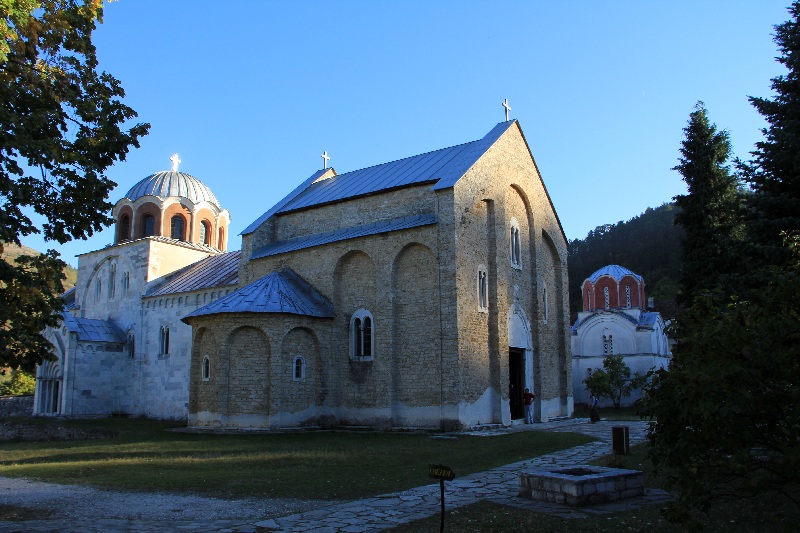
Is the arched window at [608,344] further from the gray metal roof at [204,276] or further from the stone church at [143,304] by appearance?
the stone church at [143,304]

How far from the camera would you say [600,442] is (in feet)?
51.5

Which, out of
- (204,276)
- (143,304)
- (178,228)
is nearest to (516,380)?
(204,276)

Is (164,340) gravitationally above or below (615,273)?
below

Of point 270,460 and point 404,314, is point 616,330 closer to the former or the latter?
point 404,314

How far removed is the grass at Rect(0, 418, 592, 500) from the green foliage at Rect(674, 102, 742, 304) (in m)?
8.17

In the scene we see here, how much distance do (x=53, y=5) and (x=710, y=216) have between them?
20286mm

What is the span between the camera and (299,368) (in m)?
21.5

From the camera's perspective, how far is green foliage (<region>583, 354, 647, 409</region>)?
34906 millimetres

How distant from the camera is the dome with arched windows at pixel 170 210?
108 ft

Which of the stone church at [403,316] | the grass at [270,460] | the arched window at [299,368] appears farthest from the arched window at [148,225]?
the arched window at [299,368]

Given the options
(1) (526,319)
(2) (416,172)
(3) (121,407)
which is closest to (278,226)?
(2) (416,172)

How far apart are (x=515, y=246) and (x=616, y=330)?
19.9m

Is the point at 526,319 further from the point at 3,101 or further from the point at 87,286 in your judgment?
the point at 87,286

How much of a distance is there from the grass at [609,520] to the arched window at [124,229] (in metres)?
30.2
